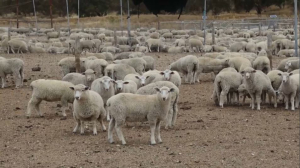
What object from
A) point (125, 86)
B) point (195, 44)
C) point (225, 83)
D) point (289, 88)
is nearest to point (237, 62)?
point (225, 83)

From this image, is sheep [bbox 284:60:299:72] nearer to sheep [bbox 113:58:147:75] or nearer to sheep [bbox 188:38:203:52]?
sheep [bbox 113:58:147:75]

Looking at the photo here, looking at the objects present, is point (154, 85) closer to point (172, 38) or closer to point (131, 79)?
point (131, 79)

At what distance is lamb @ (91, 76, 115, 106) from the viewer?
11.5m

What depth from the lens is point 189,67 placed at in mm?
17984

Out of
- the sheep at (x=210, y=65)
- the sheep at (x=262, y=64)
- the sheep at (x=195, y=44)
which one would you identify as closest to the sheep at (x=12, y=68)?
the sheep at (x=210, y=65)

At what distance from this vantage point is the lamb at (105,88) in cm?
1145

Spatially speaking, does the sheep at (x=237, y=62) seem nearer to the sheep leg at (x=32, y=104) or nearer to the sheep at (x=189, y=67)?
the sheep at (x=189, y=67)

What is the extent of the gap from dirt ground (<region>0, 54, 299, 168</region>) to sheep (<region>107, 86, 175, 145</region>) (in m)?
0.34

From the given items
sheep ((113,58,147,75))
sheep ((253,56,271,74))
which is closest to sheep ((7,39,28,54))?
sheep ((113,58,147,75))

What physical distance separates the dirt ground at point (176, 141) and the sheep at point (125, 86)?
80cm

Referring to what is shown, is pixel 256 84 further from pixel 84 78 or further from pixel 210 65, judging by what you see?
pixel 210 65

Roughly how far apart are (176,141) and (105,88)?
242 cm

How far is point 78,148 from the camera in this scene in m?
9.23

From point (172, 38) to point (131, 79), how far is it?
28.3m
